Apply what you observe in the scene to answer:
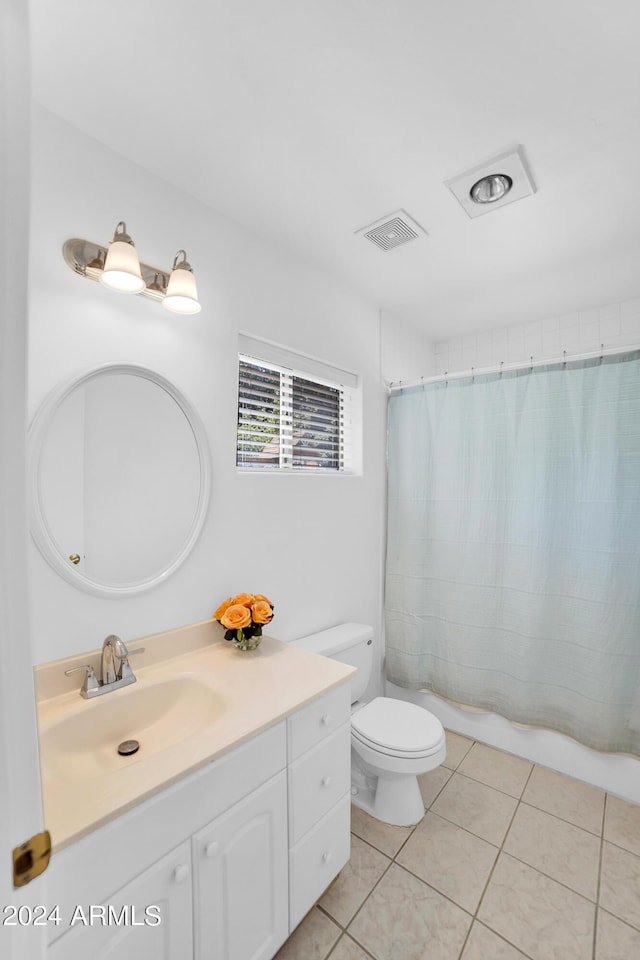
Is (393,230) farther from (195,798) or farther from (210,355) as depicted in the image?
(195,798)

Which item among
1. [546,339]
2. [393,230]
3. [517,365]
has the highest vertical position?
[393,230]

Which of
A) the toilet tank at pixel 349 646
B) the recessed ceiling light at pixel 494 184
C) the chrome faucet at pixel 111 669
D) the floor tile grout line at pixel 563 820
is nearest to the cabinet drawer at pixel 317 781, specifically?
the toilet tank at pixel 349 646

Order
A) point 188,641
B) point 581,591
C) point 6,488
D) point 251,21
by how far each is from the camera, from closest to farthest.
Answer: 1. point 6,488
2. point 251,21
3. point 188,641
4. point 581,591

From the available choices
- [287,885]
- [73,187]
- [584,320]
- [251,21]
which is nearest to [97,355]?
[73,187]

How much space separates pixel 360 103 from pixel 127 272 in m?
0.81

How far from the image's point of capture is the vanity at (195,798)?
2.57ft

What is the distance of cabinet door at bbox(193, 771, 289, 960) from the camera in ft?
3.11

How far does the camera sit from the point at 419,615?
238 cm

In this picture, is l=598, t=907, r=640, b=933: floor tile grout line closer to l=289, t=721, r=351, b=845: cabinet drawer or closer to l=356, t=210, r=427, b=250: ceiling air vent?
l=289, t=721, r=351, b=845: cabinet drawer

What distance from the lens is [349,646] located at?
1.92m

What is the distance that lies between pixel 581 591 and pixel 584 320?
162 cm

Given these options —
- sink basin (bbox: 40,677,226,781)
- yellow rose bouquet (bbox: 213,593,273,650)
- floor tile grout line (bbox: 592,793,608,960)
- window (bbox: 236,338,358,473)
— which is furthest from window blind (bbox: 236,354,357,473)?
floor tile grout line (bbox: 592,793,608,960)

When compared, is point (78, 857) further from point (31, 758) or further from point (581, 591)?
point (581, 591)

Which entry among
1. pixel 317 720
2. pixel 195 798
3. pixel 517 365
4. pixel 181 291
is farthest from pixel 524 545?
pixel 181 291
